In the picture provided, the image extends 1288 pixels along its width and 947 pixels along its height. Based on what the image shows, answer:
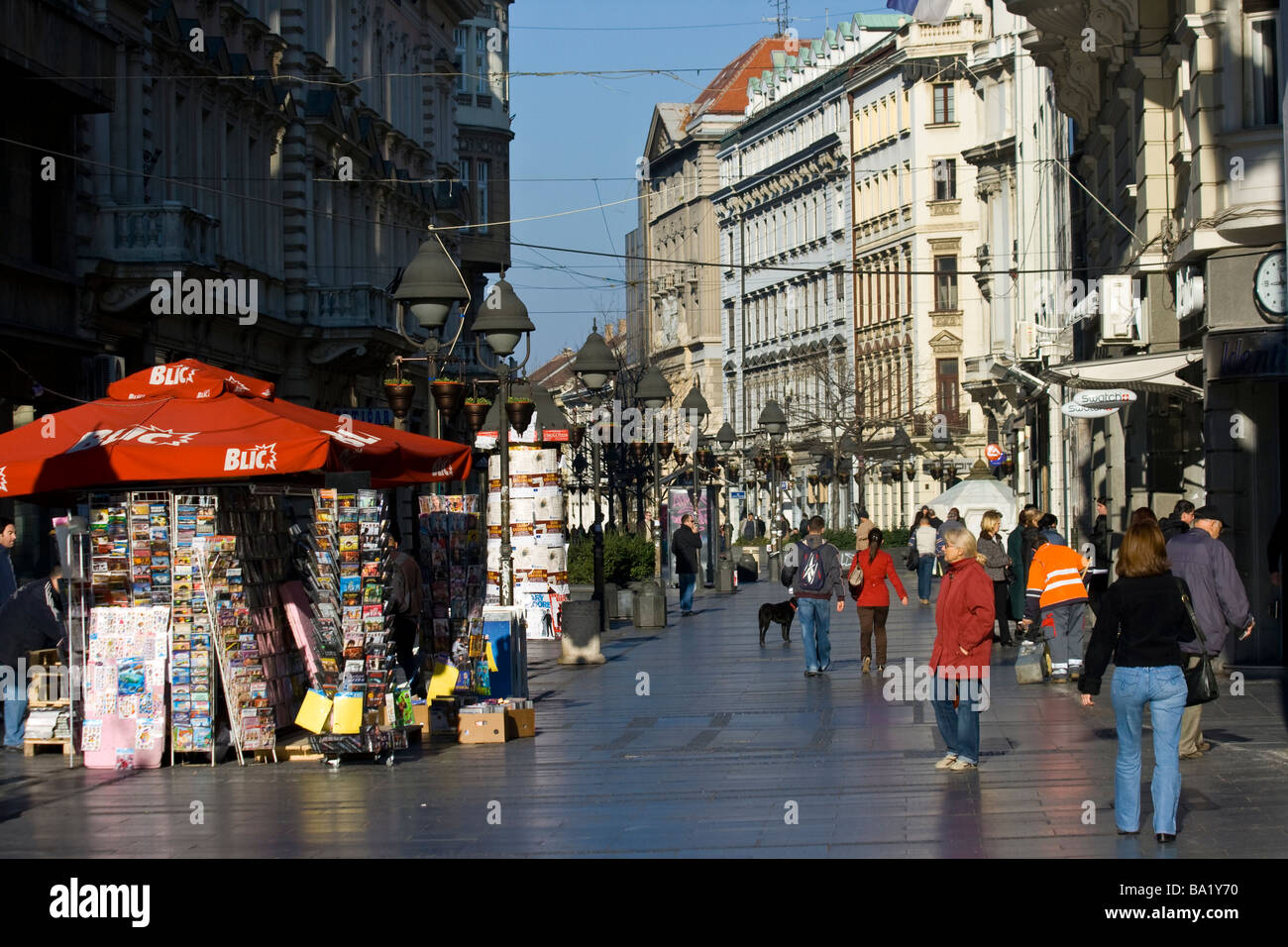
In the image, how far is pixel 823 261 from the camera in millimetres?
99000

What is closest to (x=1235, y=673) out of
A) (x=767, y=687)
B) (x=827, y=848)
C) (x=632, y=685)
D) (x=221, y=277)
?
(x=767, y=687)

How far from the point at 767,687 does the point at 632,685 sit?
5.68 feet

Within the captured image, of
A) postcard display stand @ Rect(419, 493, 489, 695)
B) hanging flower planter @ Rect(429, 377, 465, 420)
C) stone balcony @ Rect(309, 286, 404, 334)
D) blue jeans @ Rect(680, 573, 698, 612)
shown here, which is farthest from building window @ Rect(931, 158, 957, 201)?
postcard display stand @ Rect(419, 493, 489, 695)

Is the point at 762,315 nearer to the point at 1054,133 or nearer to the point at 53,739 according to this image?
the point at 1054,133

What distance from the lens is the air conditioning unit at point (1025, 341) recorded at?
46469 mm

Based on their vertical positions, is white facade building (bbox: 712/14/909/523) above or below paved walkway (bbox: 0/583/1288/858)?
above

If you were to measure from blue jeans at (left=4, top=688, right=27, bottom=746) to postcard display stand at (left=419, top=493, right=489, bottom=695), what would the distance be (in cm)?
361

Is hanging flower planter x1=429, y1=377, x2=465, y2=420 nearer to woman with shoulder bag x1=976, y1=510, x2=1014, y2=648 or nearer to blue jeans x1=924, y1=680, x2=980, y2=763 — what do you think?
woman with shoulder bag x1=976, y1=510, x2=1014, y2=648

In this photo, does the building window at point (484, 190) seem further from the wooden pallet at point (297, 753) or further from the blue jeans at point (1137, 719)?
the blue jeans at point (1137, 719)

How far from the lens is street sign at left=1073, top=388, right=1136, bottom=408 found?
2469 centimetres

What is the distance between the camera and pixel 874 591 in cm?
2328

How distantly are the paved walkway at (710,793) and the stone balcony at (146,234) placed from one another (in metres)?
13.0

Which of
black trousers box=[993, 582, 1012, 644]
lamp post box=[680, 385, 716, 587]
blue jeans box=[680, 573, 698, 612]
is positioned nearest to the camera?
black trousers box=[993, 582, 1012, 644]
